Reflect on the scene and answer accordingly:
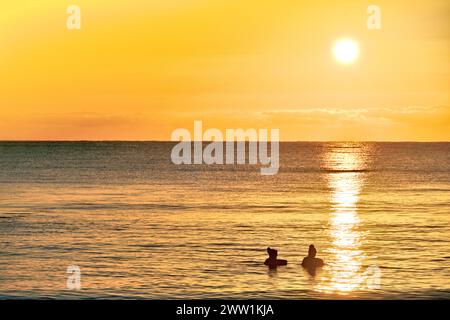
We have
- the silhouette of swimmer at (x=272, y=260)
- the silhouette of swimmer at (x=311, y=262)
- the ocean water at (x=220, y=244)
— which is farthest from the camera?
the silhouette of swimmer at (x=311, y=262)

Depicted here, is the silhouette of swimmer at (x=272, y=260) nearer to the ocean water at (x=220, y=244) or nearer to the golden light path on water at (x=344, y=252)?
the ocean water at (x=220, y=244)

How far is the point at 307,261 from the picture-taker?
113 ft

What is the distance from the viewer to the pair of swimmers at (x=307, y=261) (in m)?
33.7

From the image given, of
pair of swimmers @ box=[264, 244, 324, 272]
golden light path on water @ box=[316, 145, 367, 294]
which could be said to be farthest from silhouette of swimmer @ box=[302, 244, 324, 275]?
golden light path on water @ box=[316, 145, 367, 294]

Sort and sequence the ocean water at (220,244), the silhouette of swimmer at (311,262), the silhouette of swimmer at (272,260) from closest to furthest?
the ocean water at (220,244)
the silhouette of swimmer at (272,260)
the silhouette of swimmer at (311,262)

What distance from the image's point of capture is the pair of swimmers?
110 ft

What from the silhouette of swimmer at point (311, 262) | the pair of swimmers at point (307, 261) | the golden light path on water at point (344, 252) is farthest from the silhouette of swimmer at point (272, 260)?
the golden light path on water at point (344, 252)

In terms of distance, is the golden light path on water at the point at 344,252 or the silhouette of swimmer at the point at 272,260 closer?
the golden light path on water at the point at 344,252

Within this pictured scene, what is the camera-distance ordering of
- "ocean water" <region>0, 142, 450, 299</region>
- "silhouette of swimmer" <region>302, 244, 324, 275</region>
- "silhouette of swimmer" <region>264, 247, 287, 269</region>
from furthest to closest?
"silhouette of swimmer" <region>302, 244, 324, 275</region> < "silhouette of swimmer" <region>264, 247, 287, 269</region> < "ocean water" <region>0, 142, 450, 299</region>

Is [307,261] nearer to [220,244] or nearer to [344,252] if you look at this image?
[344,252]

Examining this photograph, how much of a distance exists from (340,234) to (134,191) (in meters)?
41.9

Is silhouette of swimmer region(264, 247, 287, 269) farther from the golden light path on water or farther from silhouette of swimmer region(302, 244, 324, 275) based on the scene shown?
the golden light path on water
